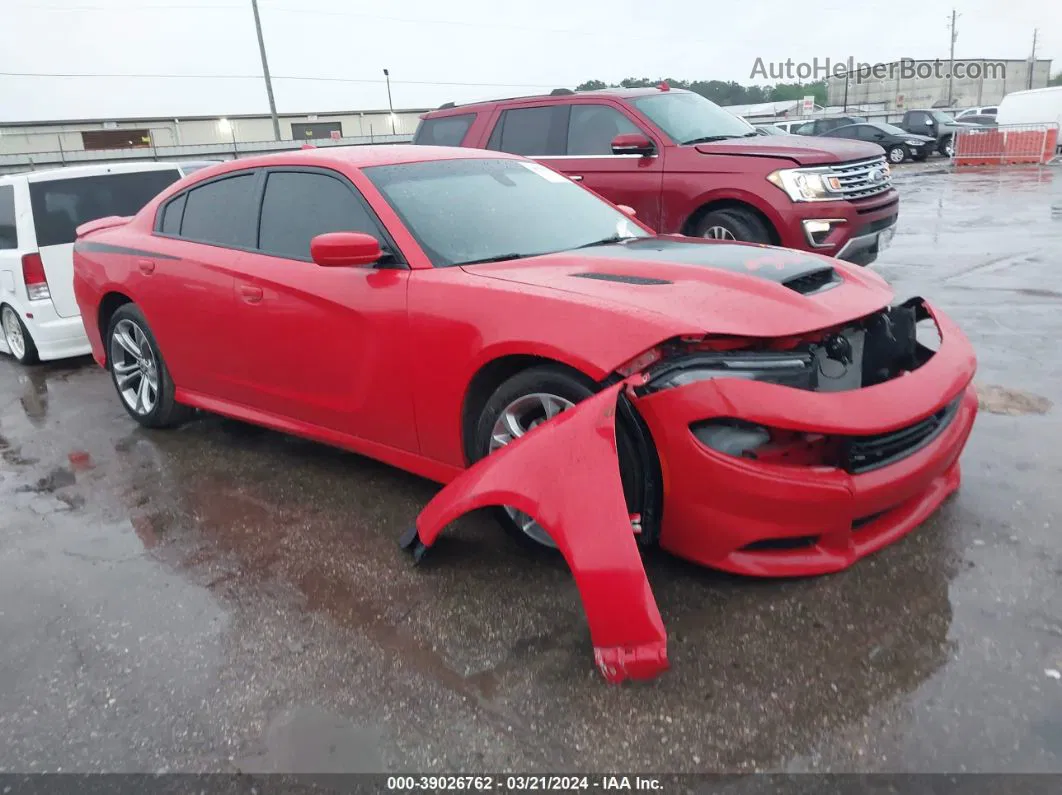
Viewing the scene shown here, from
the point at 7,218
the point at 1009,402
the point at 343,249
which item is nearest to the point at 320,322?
the point at 343,249

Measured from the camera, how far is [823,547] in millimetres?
2791

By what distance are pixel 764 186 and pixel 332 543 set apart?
15.7 ft

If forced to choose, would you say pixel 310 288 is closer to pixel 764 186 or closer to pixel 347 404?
pixel 347 404

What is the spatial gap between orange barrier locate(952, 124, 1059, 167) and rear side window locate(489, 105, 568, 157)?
21.4 m

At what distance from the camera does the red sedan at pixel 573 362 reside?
8.62 feet

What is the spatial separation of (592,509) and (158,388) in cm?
339

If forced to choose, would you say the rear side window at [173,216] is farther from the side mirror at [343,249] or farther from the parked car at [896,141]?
the parked car at [896,141]

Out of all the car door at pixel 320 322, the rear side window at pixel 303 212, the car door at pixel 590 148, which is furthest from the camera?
the car door at pixel 590 148

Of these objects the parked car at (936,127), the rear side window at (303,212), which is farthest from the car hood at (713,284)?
the parked car at (936,127)

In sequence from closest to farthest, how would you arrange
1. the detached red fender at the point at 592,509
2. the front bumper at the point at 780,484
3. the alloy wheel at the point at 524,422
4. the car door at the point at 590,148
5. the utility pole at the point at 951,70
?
the detached red fender at the point at 592,509 → the front bumper at the point at 780,484 → the alloy wheel at the point at 524,422 → the car door at the point at 590,148 → the utility pole at the point at 951,70

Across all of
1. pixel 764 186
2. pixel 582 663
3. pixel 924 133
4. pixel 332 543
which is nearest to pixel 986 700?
pixel 582 663

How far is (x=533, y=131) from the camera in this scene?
825 cm

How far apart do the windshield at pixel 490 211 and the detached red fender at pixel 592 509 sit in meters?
1.09

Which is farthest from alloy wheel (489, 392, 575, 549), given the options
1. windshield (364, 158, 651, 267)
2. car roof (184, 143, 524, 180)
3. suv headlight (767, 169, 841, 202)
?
suv headlight (767, 169, 841, 202)
